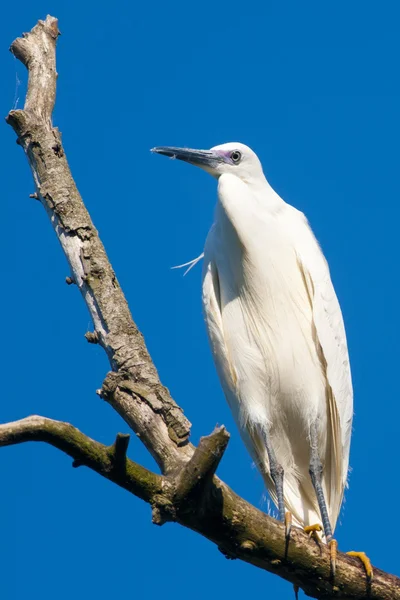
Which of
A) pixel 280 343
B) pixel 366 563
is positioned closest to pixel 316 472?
pixel 280 343

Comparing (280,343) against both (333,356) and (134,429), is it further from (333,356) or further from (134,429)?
(134,429)

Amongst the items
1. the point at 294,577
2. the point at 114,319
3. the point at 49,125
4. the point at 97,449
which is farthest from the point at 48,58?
→ the point at 294,577

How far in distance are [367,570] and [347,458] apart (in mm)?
1615

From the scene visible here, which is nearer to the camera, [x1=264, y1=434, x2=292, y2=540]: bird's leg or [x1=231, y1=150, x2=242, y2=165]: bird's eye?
[x1=264, y1=434, x2=292, y2=540]: bird's leg

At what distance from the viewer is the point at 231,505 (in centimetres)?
343

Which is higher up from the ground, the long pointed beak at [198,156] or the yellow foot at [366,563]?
the long pointed beak at [198,156]

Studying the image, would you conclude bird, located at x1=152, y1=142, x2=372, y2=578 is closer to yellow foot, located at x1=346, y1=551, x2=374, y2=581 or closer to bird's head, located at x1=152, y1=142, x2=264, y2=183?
bird's head, located at x1=152, y1=142, x2=264, y2=183

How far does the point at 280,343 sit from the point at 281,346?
21 millimetres

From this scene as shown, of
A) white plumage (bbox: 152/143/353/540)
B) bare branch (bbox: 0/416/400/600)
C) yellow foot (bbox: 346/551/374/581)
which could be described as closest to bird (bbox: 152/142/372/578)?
white plumage (bbox: 152/143/353/540)

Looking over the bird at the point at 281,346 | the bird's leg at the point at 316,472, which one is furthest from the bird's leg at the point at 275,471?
the bird's leg at the point at 316,472

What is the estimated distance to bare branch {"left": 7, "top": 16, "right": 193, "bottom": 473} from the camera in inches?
149

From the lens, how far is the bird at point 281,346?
17.3ft

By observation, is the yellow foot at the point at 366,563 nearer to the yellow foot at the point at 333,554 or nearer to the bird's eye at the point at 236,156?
the yellow foot at the point at 333,554

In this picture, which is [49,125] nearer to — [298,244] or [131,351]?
[131,351]
